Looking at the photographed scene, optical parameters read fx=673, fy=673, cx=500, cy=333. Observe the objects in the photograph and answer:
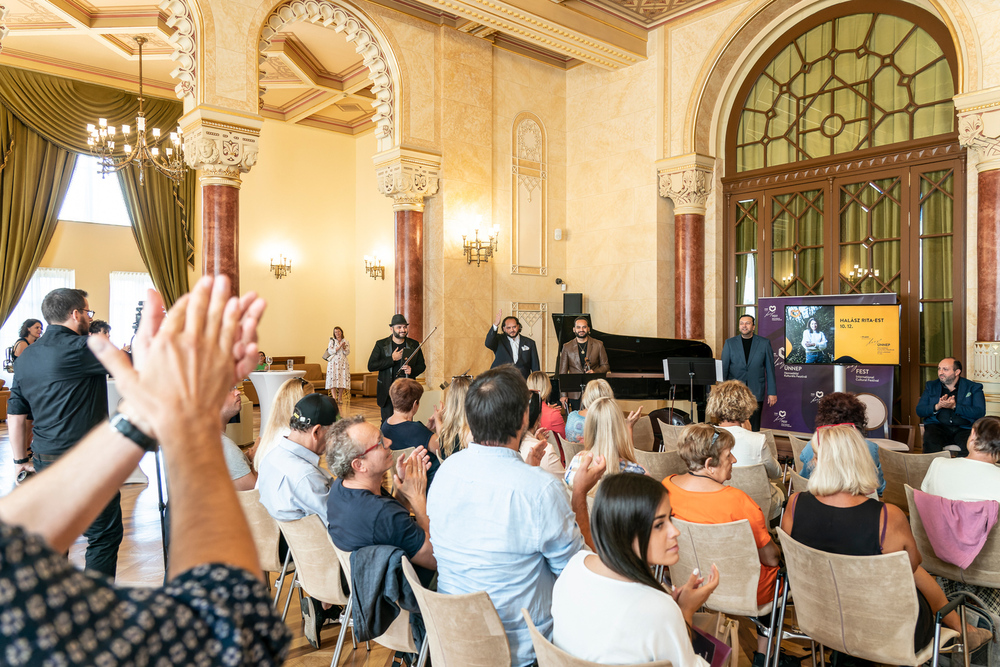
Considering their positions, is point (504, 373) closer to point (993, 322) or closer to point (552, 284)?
point (993, 322)

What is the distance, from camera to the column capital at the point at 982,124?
658 centimetres

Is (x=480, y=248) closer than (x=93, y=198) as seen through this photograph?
Yes

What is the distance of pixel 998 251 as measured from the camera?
6609 millimetres

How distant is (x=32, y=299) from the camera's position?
11.4 meters

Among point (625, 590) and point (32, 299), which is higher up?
point (32, 299)

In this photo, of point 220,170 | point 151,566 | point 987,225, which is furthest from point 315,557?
point 987,225

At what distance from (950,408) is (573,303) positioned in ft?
16.9

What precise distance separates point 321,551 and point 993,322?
6.89 metres

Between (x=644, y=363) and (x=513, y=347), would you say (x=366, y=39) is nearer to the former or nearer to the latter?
(x=513, y=347)

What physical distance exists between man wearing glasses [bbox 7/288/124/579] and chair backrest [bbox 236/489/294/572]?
852 mm

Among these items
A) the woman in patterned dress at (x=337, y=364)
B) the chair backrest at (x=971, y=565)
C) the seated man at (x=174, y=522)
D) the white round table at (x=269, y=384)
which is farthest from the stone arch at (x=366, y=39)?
the seated man at (x=174, y=522)

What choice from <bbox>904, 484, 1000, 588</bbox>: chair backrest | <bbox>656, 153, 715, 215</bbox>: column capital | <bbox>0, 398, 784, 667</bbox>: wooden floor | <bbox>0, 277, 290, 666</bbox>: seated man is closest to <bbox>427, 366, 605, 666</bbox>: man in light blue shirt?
<bbox>0, 398, 784, 667</bbox>: wooden floor

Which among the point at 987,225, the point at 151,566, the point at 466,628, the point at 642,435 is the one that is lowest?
the point at 151,566

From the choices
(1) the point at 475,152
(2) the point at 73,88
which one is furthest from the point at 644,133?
(2) the point at 73,88
